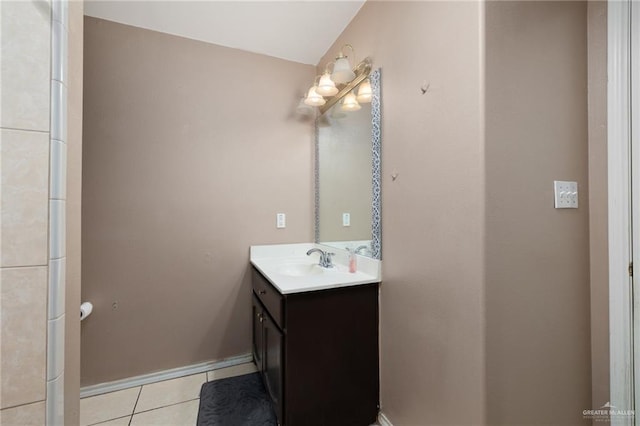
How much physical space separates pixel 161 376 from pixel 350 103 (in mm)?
2358

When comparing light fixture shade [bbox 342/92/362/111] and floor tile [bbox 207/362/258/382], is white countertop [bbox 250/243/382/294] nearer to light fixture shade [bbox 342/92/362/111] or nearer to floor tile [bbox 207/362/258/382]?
floor tile [bbox 207/362/258/382]

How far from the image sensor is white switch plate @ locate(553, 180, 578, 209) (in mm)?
1117

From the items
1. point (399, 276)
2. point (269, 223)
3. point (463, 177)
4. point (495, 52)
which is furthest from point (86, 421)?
point (495, 52)

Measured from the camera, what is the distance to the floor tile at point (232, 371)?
6.44ft

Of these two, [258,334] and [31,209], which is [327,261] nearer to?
[258,334]

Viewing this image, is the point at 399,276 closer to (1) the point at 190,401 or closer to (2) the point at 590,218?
(2) the point at 590,218

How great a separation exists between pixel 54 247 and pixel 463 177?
4.12ft

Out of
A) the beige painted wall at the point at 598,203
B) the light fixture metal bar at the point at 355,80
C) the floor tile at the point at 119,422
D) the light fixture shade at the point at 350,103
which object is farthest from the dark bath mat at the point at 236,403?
the light fixture metal bar at the point at 355,80

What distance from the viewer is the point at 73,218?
0.71 metres

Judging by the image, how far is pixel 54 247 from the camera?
0.62 m

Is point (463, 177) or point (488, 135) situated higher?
point (488, 135)

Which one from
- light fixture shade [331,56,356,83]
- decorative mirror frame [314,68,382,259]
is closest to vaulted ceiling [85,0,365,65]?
light fixture shade [331,56,356,83]

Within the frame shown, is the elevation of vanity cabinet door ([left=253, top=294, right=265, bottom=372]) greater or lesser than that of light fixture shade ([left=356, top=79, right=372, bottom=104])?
lesser

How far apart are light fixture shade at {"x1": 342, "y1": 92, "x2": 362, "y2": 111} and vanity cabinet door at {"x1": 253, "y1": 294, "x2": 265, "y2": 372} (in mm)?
1475
